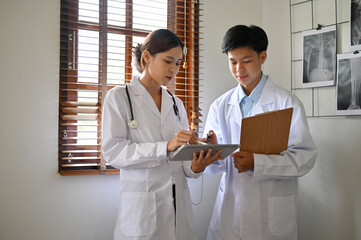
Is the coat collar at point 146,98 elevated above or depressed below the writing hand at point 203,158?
above

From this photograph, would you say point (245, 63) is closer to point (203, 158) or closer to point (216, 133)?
point (216, 133)

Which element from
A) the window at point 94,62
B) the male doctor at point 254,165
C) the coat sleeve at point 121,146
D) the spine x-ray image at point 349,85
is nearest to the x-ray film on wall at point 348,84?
the spine x-ray image at point 349,85

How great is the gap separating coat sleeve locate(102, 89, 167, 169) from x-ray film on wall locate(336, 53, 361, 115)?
1110mm

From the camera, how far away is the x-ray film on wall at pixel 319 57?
1.99 metres

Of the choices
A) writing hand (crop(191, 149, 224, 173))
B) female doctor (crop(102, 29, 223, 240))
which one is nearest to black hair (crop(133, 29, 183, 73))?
female doctor (crop(102, 29, 223, 240))

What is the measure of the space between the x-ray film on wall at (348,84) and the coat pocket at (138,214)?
1.20m

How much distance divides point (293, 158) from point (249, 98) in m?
0.39

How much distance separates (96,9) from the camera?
1.98 metres

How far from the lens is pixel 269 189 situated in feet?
5.25

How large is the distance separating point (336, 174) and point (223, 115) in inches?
30.5

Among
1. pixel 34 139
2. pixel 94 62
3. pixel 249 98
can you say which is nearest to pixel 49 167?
pixel 34 139

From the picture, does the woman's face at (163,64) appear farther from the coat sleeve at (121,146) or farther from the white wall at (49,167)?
the white wall at (49,167)

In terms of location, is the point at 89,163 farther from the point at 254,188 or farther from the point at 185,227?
the point at 254,188

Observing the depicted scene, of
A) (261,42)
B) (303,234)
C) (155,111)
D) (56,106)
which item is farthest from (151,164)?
(303,234)
